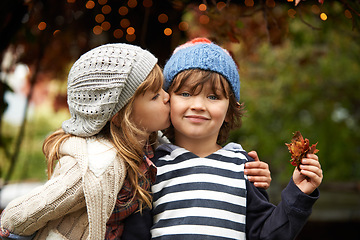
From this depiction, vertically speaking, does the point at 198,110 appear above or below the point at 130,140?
above

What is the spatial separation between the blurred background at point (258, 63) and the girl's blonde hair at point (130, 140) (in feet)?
2.96

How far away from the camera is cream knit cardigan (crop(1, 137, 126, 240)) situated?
1.73 meters

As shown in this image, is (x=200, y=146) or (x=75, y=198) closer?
(x=75, y=198)

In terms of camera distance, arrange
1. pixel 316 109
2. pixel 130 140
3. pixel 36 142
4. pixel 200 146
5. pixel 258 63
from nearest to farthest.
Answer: pixel 130 140
pixel 200 146
pixel 316 109
pixel 258 63
pixel 36 142

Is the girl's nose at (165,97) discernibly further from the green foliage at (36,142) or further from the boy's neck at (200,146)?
the green foliage at (36,142)

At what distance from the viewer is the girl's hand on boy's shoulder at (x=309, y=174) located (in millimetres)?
1716

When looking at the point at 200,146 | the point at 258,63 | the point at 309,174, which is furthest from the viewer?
the point at 258,63

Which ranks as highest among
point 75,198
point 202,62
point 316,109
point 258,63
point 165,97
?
point 202,62

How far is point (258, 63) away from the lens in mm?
7945

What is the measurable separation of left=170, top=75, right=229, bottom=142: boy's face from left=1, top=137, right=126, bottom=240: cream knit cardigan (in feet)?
1.11

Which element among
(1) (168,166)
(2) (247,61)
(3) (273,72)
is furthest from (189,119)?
(2) (247,61)

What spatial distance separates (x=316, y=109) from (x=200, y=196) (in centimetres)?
457

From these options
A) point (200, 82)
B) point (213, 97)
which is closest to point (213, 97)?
point (213, 97)

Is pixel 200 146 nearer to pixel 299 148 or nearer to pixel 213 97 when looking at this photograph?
pixel 213 97
